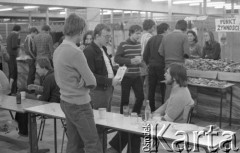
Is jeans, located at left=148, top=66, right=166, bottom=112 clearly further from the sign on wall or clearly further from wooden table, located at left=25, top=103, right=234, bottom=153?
wooden table, located at left=25, top=103, right=234, bottom=153

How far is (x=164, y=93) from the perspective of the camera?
19.5ft

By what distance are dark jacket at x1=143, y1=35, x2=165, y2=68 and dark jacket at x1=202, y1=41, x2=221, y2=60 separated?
4.72 ft

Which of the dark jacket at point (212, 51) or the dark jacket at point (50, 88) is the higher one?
the dark jacket at point (212, 51)

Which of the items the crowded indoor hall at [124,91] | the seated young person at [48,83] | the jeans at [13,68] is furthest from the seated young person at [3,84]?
the jeans at [13,68]

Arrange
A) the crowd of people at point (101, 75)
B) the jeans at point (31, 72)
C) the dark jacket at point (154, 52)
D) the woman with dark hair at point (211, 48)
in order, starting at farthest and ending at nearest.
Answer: the jeans at point (31, 72) → the woman with dark hair at point (211, 48) → the dark jacket at point (154, 52) → the crowd of people at point (101, 75)

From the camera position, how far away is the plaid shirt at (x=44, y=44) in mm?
7621

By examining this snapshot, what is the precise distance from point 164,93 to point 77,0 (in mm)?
8362

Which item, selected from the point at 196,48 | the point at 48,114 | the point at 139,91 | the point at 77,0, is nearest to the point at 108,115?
the point at 48,114

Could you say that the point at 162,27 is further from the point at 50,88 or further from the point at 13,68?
the point at 13,68

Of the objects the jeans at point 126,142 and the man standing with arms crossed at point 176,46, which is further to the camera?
the man standing with arms crossed at point 176,46

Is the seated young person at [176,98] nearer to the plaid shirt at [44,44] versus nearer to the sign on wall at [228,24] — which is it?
the sign on wall at [228,24]

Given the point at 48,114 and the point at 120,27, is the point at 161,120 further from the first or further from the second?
the point at 120,27

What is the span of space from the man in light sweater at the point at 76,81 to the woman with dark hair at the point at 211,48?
164 inches

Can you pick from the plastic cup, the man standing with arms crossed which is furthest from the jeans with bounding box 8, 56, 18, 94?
the plastic cup
